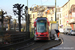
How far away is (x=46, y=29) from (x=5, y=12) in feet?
26.1

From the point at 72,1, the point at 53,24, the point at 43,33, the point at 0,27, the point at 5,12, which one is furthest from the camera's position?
the point at 72,1

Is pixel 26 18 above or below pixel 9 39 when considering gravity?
above

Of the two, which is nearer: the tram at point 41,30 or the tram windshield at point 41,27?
the tram at point 41,30

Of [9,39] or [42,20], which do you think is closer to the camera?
[9,39]

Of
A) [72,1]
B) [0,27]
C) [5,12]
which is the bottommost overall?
[0,27]

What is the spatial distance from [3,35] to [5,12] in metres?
2.15

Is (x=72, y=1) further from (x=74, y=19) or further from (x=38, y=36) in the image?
(x=38, y=36)

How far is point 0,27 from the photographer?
1279 cm

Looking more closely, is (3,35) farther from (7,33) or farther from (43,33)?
(43,33)

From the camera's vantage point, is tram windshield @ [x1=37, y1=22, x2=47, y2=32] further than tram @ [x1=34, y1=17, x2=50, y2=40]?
Yes

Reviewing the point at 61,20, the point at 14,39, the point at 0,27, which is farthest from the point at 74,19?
the point at 0,27

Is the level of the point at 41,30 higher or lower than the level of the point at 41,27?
lower

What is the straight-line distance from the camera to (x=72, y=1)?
58500 millimetres

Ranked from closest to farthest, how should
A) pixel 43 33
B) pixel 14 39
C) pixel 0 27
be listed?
pixel 0 27 → pixel 14 39 → pixel 43 33
